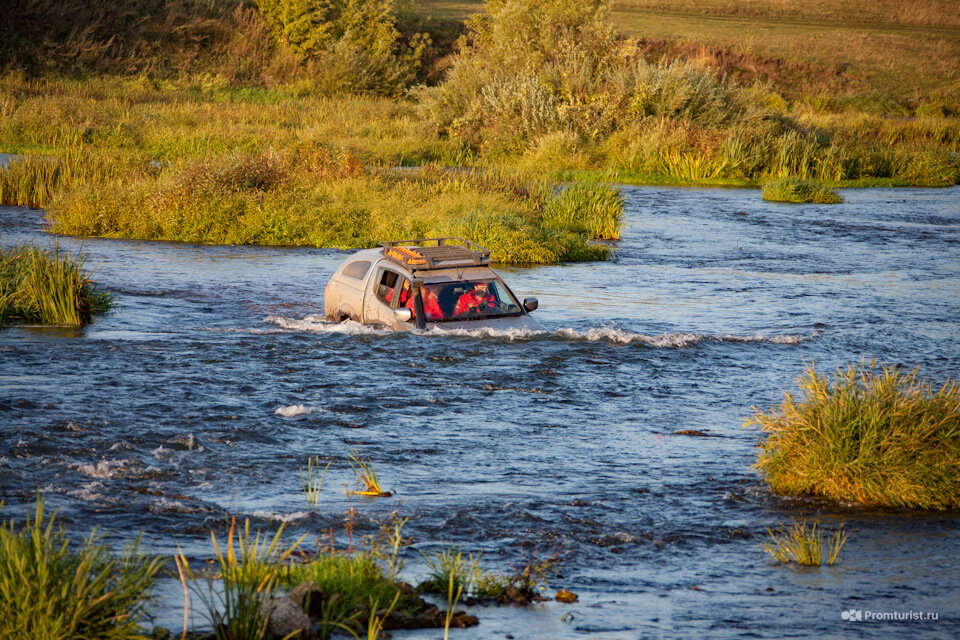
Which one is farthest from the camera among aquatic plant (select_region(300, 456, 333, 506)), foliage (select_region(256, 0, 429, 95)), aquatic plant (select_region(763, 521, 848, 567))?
foliage (select_region(256, 0, 429, 95))

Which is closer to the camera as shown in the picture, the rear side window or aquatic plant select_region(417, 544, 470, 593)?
aquatic plant select_region(417, 544, 470, 593)

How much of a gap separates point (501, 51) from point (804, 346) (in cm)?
3349

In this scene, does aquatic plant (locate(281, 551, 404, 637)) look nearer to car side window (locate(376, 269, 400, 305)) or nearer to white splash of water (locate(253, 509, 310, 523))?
white splash of water (locate(253, 509, 310, 523))

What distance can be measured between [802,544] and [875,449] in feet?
6.09

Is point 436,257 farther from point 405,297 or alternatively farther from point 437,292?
point 405,297

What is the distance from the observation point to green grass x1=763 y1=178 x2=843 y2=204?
117 feet

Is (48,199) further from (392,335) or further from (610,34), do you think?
(610,34)

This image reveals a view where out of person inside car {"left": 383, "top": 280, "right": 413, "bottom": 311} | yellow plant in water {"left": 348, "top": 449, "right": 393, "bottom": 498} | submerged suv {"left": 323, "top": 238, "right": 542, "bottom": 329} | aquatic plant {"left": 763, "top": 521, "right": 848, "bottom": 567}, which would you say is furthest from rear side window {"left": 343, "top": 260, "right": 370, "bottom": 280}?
aquatic plant {"left": 763, "top": 521, "right": 848, "bottom": 567}

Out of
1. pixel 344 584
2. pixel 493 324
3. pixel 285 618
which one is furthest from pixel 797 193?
pixel 285 618

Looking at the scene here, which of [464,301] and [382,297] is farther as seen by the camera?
[382,297]

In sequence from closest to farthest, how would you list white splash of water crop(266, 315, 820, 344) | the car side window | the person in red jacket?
the person in red jacket → the car side window → white splash of water crop(266, 315, 820, 344)

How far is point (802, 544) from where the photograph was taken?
845 centimetres

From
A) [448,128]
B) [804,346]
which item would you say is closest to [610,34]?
[448,128]

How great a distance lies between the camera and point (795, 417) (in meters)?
10.1
